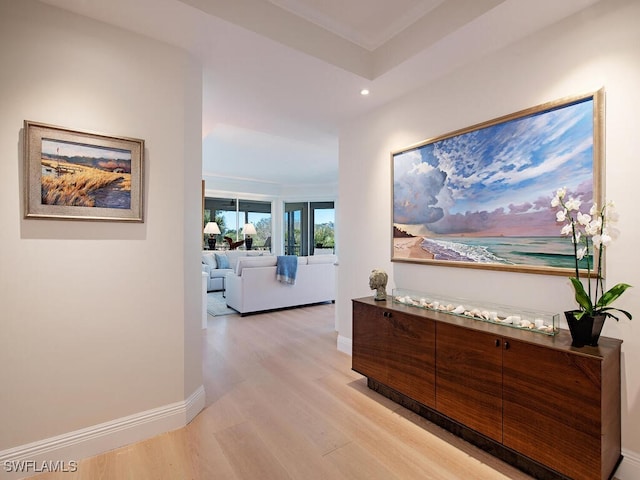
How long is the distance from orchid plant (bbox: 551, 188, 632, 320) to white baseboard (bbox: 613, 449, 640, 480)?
2.30ft

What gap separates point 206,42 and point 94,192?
1.20m

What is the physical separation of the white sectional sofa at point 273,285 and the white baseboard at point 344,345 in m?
1.92

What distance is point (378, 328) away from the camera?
2.53 metres

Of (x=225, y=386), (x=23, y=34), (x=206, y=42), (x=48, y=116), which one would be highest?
(x=206, y=42)

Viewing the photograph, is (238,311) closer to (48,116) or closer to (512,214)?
(48,116)

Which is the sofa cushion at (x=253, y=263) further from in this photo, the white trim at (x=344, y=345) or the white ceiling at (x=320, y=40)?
the white ceiling at (x=320, y=40)

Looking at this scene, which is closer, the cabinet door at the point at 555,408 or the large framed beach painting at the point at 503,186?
the cabinet door at the point at 555,408

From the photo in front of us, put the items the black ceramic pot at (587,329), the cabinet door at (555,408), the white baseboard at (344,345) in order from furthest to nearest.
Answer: the white baseboard at (344,345), the black ceramic pot at (587,329), the cabinet door at (555,408)

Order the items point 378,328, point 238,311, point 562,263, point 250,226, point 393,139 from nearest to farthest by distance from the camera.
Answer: point 562,263 < point 378,328 < point 393,139 < point 238,311 < point 250,226


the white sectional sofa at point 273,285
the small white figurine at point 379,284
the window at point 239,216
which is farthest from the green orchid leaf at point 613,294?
the window at point 239,216

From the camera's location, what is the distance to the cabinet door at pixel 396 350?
216 centimetres

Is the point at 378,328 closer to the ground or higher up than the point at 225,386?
higher up

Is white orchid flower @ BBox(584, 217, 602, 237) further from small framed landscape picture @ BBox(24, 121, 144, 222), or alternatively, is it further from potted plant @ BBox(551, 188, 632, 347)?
small framed landscape picture @ BBox(24, 121, 144, 222)

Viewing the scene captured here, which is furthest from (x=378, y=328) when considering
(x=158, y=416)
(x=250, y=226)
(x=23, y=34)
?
(x=250, y=226)
